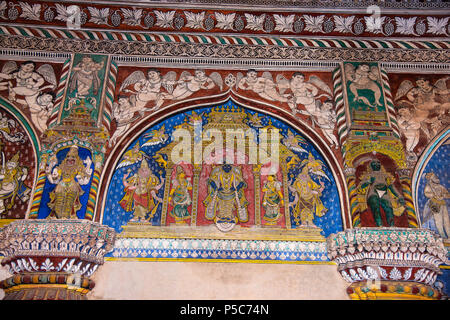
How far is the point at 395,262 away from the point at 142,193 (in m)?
3.10

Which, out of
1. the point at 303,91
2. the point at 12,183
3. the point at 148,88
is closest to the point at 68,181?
the point at 12,183

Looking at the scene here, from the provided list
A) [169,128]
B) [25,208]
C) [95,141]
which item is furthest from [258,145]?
[25,208]

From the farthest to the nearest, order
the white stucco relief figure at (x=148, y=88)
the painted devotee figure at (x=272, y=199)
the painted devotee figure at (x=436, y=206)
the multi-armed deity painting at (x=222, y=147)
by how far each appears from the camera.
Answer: the white stucco relief figure at (x=148, y=88) → the painted devotee figure at (x=272, y=199) → the painted devotee figure at (x=436, y=206) → the multi-armed deity painting at (x=222, y=147)

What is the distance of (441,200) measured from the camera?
5.73 m

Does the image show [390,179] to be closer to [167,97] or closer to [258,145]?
[258,145]

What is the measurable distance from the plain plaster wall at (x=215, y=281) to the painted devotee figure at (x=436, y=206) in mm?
1388

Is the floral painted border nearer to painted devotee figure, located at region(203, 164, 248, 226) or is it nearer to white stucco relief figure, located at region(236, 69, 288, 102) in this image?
white stucco relief figure, located at region(236, 69, 288, 102)

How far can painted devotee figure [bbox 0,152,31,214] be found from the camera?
5.54m

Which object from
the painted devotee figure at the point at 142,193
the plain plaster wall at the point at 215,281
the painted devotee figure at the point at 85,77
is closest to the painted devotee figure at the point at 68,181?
the painted devotee figure at the point at 142,193

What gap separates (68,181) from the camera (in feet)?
17.4

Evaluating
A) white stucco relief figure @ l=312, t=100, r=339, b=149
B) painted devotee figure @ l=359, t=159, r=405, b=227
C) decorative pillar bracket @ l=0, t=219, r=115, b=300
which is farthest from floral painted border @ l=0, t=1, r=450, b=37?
decorative pillar bracket @ l=0, t=219, r=115, b=300

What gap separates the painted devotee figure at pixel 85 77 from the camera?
19.6 feet

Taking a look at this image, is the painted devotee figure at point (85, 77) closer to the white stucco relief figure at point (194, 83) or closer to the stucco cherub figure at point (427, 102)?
the white stucco relief figure at point (194, 83)

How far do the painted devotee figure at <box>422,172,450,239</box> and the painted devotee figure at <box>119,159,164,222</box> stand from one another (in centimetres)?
338
